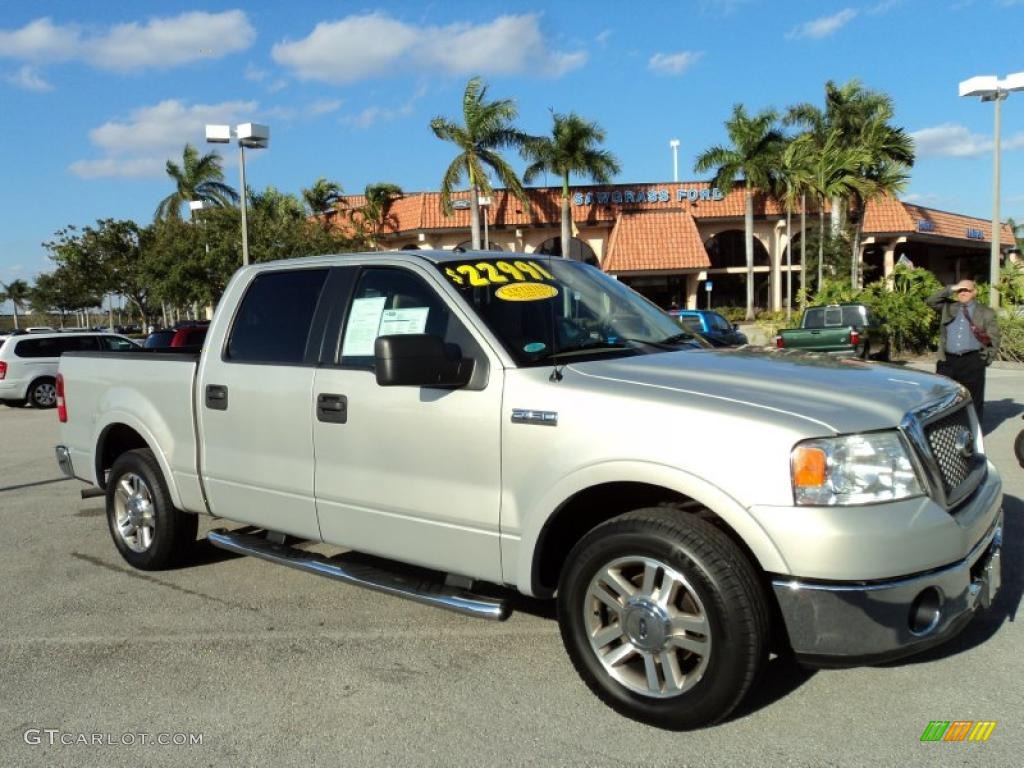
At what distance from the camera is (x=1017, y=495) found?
261 inches

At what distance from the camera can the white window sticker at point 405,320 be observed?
13.1ft

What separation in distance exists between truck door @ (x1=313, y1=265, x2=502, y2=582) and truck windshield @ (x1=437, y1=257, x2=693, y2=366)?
0.49ft

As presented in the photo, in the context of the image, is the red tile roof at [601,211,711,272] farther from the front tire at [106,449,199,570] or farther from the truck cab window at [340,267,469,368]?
the truck cab window at [340,267,469,368]

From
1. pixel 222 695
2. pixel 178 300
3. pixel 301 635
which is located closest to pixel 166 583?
pixel 301 635

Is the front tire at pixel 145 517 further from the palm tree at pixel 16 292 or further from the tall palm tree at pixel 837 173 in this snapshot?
the palm tree at pixel 16 292

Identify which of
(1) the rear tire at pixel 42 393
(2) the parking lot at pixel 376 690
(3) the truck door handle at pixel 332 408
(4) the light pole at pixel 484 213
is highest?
(4) the light pole at pixel 484 213

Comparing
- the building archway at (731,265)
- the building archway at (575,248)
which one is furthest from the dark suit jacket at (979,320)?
the building archway at (731,265)

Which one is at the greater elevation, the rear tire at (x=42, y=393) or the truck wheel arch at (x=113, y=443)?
the truck wheel arch at (x=113, y=443)

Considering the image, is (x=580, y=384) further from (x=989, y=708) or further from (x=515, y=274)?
(x=989, y=708)

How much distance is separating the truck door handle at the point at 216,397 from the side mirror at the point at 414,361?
1532 millimetres

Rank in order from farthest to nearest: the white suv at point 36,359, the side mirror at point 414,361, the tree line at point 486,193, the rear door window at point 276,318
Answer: the tree line at point 486,193
the white suv at point 36,359
the rear door window at point 276,318
the side mirror at point 414,361

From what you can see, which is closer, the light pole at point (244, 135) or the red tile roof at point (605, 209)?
the light pole at point (244, 135)

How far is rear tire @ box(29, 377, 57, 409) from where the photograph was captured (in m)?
18.2

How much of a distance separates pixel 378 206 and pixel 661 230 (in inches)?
570
